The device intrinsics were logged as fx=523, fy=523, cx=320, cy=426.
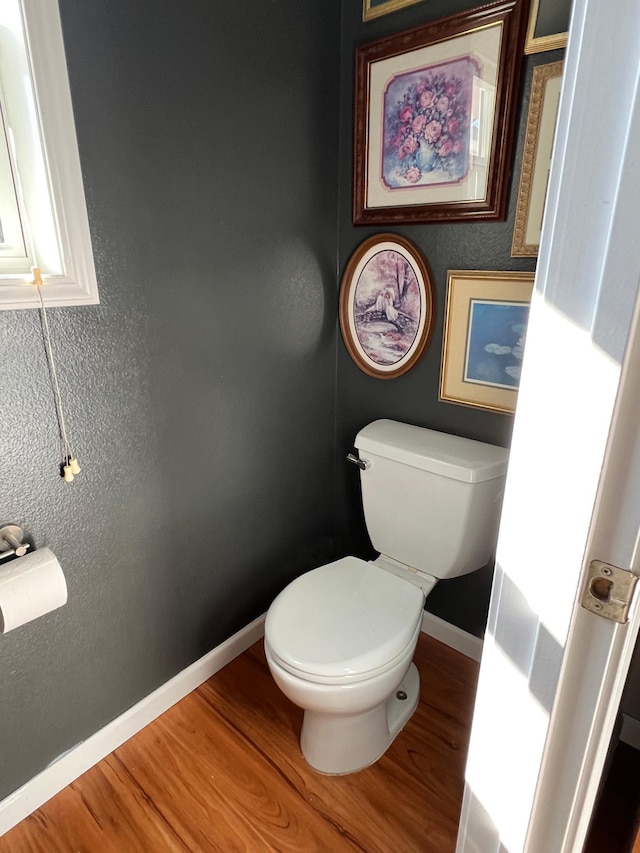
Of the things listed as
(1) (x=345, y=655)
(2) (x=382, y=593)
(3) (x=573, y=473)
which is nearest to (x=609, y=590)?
(3) (x=573, y=473)

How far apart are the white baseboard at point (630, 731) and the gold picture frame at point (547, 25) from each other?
5.51ft

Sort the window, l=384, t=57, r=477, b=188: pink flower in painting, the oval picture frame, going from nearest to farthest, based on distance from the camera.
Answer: the window, l=384, t=57, r=477, b=188: pink flower in painting, the oval picture frame

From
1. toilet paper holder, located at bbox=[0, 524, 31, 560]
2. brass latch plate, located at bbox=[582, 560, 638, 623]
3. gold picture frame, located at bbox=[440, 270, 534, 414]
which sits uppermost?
gold picture frame, located at bbox=[440, 270, 534, 414]

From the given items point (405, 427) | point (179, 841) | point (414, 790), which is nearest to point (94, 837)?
point (179, 841)

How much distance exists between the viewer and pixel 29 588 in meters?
1.07

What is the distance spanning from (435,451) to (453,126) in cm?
84

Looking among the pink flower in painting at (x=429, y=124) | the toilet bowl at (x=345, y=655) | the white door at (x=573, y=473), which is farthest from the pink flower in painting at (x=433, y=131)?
the toilet bowl at (x=345, y=655)

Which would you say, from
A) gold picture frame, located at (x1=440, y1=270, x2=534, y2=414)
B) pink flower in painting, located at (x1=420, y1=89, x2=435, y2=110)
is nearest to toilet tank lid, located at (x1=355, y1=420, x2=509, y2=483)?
gold picture frame, located at (x1=440, y1=270, x2=534, y2=414)

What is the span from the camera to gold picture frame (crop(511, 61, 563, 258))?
118 cm

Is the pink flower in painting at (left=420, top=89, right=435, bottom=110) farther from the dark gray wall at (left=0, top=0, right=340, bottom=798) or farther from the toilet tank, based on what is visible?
the toilet tank

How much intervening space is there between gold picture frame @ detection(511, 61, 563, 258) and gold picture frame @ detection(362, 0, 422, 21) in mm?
423

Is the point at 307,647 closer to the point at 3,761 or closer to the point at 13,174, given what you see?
the point at 3,761

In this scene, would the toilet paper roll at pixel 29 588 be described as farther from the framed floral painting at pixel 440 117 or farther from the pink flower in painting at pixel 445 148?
the pink flower in painting at pixel 445 148

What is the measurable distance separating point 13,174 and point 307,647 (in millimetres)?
1190
